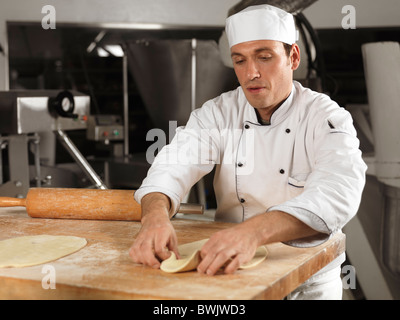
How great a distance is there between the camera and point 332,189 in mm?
1395

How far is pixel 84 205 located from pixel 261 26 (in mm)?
882

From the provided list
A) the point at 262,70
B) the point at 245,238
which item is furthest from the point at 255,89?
the point at 245,238

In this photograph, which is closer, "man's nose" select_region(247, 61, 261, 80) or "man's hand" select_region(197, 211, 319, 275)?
"man's hand" select_region(197, 211, 319, 275)

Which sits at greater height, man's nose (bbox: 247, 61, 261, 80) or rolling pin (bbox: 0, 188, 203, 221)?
man's nose (bbox: 247, 61, 261, 80)

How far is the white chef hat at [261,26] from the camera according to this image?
1746 mm

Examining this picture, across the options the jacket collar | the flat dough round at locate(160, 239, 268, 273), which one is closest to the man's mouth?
the jacket collar

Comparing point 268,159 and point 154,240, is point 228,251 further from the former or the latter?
point 268,159

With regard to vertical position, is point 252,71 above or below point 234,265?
above

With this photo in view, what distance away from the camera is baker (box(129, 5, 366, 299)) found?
137 cm

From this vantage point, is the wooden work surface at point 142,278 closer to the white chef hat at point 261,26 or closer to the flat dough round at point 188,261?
the flat dough round at point 188,261

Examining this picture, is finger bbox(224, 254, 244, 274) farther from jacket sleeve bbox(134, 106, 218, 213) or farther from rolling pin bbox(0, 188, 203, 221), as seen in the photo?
rolling pin bbox(0, 188, 203, 221)

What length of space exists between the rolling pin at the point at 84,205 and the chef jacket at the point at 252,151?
109 mm

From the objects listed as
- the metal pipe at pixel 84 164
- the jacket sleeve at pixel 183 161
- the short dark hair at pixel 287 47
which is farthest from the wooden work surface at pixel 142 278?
the metal pipe at pixel 84 164
